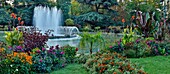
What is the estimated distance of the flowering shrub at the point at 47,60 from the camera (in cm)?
641

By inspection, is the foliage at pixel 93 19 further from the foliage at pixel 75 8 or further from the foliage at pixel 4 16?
the foliage at pixel 4 16

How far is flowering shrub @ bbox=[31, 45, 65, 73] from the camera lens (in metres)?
6.41

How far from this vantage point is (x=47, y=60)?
670cm

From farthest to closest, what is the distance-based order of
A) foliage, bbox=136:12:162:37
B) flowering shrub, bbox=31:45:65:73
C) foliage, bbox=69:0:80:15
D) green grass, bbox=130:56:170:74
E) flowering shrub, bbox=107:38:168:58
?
foliage, bbox=69:0:80:15 < foliage, bbox=136:12:162:37 < flowering shrub, bbox=107:38:168:58 < green grass, bbox=130:56:170:74 < flowering shrub, bbox=31:45:65:73

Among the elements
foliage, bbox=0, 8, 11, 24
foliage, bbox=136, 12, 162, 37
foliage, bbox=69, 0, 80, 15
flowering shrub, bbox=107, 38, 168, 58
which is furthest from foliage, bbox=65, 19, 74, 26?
flowering shrub, bbox=107, 38, 168, 58

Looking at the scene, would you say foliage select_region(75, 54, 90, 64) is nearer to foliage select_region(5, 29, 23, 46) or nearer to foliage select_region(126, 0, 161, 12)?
foliage select_region(5, 29, 23, 46)

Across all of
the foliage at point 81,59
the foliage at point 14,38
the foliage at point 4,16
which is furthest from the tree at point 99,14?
the foliage at point 81,59

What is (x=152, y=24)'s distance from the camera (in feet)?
42.5

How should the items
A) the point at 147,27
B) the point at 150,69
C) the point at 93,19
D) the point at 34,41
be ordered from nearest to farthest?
1. the point at 150,69
2. the point at 34,41
3. the point at 147,27
4. the point at 93,19

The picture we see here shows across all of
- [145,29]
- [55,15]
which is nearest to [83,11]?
[55,15]

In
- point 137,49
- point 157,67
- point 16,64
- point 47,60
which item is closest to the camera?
point 16,64

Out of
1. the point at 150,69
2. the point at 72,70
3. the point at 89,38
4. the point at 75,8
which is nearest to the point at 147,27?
the point at 89,38

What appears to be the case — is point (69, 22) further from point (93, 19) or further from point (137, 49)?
point (137, 49)

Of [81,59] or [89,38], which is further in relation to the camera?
[89,38]
